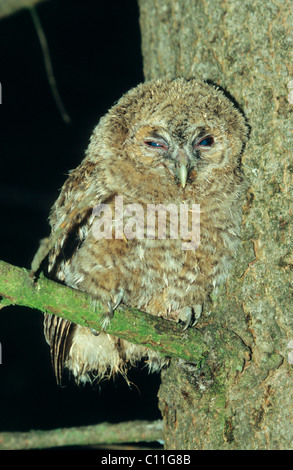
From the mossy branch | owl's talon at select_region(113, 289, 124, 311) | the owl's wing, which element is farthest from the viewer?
the mossy branch

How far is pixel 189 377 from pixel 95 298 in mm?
542

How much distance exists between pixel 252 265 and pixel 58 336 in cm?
102

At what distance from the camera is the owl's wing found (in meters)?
2.48

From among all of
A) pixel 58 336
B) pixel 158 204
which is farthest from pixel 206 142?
pixel 58 336

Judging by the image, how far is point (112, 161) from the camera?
2.57 meters

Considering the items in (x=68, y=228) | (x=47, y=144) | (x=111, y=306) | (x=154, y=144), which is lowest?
(x=111, y=306)

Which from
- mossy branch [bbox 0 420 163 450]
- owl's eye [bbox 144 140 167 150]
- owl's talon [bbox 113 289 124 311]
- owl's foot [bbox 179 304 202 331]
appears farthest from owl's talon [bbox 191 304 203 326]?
owl's eye [bbox 144 140 167 150]

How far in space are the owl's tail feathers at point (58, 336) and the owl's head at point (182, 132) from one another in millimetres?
829

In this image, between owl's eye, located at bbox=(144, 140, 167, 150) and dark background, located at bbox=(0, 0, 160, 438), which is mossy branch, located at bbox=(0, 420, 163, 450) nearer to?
owl's eye, located at bbox=(144, 140, 167, 150)

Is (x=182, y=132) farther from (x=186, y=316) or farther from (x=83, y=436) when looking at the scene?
(x=83, y=436)

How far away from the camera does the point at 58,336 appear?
2.65 metres

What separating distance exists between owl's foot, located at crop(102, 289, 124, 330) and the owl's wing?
1.07ft

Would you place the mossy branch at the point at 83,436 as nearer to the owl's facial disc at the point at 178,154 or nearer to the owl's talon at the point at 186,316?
the owl's talon at the point at 186,316
